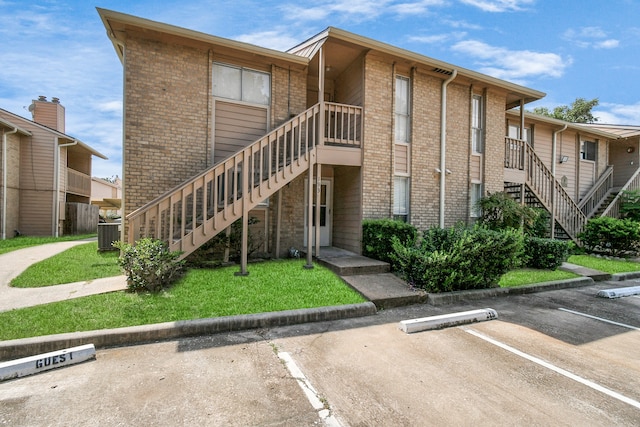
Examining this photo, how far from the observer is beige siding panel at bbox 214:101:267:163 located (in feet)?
27.5

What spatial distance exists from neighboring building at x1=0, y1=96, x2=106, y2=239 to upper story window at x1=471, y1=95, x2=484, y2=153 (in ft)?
63.2

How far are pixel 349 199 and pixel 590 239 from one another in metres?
9.46

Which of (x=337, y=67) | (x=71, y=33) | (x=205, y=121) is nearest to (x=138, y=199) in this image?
(x=205, y=121)

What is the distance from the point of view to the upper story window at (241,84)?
8359mm

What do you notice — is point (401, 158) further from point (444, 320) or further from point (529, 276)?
point (444, 320)

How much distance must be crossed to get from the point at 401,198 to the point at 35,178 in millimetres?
17824

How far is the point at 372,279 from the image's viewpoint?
22.0ft

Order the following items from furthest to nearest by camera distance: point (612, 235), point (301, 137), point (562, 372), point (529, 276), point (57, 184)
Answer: point (57, 184) → point (612, 235) → point (301, 137) → point (529, 276) → point (562, 372)

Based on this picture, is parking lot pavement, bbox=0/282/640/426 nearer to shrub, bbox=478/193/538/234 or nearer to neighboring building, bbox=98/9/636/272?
neighboring building, bbox=98/9/636/272

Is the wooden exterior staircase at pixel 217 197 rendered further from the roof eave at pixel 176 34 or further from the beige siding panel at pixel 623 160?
the beige siding panel at pixel 623 160

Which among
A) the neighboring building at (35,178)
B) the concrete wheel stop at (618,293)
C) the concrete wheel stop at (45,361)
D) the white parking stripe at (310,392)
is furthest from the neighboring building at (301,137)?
the neighboring building at (35,178)

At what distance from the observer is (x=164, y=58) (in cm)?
769

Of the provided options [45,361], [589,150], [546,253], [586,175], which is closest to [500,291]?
[546,253]

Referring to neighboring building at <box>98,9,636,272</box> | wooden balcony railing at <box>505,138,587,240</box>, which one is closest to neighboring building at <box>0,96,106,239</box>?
neighboring building at <box>98,9,636,272</box>
